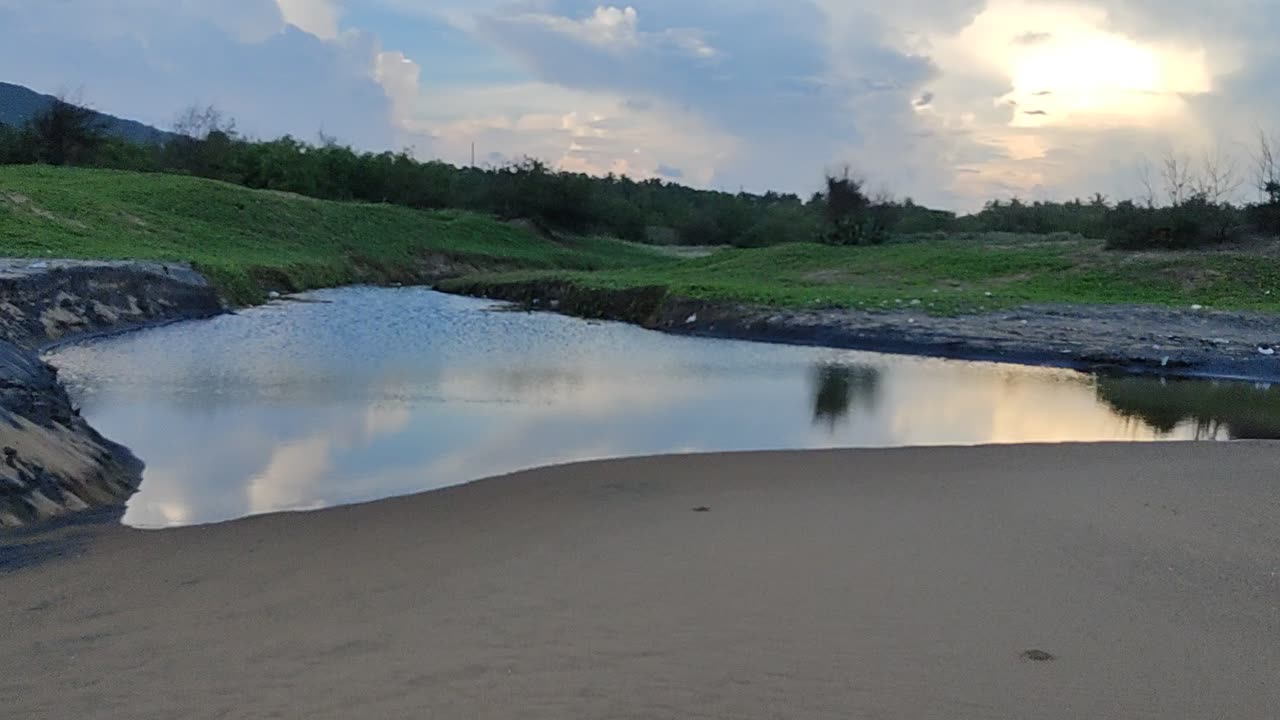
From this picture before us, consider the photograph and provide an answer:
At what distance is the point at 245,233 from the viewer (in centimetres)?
4222

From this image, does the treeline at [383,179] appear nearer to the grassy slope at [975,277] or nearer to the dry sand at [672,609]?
the grassy slope at [975,277]

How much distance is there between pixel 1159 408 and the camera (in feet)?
49.0

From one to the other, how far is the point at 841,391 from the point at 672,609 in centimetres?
1068

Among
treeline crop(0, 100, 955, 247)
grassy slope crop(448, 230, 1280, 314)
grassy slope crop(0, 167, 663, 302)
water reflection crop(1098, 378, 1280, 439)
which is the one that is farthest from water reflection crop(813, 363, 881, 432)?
treeline crop(0, 100, 955, 247)

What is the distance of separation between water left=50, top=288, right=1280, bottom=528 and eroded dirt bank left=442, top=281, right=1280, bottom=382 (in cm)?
104

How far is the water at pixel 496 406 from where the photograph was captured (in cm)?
995

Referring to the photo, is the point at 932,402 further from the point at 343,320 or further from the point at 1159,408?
the point at 343,320

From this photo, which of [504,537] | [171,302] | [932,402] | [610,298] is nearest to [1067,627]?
[504,537]

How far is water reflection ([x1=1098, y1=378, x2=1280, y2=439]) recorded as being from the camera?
43.7 ft

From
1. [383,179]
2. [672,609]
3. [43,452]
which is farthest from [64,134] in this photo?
[672,609]

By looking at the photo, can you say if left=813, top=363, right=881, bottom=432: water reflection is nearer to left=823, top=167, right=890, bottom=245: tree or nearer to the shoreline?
the shoreline

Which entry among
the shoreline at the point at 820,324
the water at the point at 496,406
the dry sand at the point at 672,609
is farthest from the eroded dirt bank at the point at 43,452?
the dry sand at the point at 672,609

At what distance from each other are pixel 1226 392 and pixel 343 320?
59.5ft

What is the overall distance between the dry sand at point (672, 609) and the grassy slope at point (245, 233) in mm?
22036
